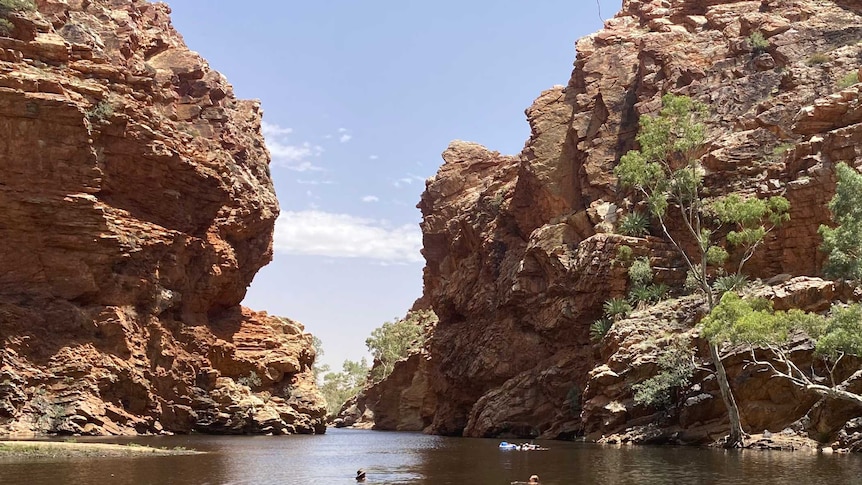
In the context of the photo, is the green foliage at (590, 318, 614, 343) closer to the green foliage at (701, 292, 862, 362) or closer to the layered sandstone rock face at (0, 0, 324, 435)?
the green foliage at (701, 292, 862, 362)

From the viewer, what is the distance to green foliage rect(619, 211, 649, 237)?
Answer: 2731 inches

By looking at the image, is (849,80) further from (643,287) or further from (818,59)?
(643,287)

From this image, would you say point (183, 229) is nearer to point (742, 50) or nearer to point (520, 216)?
point (520, 216)

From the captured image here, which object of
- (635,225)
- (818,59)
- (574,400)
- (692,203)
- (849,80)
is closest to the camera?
(692,203)

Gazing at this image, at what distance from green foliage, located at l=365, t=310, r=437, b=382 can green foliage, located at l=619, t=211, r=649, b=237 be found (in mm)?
63726

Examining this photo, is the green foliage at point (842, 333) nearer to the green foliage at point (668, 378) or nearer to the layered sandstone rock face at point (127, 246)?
the green foliage at point (668, 378)

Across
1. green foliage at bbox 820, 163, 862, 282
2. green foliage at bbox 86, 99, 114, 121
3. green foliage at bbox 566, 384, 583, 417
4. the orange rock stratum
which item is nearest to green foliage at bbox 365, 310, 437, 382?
the orange rock stratum

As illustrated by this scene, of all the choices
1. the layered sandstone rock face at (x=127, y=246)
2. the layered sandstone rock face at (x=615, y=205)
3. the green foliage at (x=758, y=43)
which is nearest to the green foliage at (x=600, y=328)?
the layered sandstone rock face at (x=615, y=205)

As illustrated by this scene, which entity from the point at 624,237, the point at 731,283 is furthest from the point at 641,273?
the point at 731,283

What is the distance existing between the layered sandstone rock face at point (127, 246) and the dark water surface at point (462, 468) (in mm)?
22891

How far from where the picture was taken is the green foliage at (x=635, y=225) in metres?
69.4

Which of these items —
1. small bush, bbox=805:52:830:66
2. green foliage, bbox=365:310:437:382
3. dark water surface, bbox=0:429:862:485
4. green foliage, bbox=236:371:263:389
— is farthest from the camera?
green foliage, bbox=365:310:437:382

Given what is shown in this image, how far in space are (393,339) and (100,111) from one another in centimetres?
8047

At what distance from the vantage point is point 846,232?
48438 mm
